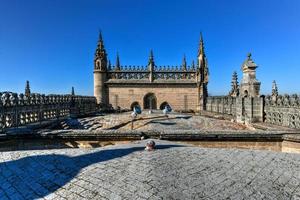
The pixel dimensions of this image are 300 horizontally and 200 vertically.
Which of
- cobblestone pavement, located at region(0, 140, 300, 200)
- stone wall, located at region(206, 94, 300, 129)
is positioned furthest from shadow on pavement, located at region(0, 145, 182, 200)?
stone wall, located at region(206, 94, 300, 129)

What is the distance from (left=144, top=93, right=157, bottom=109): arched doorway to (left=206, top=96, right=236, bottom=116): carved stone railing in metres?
7.26

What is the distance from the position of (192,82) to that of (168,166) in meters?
27.1

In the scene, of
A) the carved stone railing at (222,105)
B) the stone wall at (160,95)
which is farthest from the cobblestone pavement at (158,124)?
the stone wall at (160,95)

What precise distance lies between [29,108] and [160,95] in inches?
798

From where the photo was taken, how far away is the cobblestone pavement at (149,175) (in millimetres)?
3994

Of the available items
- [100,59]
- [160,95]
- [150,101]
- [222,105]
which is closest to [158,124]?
[222,105]

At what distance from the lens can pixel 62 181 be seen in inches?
175

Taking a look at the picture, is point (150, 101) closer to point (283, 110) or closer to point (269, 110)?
point (269, 110)

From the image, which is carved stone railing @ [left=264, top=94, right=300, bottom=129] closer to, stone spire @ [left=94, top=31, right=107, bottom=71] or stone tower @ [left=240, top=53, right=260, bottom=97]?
stone tower @ [left=240, top=53, right=260, bottom=97]

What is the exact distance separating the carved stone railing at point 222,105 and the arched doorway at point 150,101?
726 cm

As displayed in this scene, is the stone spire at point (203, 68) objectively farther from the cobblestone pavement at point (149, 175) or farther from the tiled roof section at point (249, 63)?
the cobblestone pavement at point (149, 175)

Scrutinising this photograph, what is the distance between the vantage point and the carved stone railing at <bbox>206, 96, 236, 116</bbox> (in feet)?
64.6

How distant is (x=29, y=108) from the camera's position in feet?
43.6

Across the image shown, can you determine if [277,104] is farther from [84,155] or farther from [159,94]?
[159,94]
